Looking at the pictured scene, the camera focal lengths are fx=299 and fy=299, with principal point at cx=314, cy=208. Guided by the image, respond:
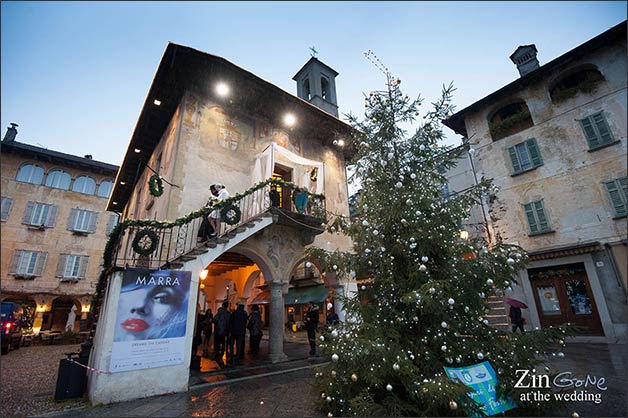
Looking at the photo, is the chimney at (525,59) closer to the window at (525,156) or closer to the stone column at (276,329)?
the window at (525,156)

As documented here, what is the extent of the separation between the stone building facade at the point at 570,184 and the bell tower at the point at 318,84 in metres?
9.02

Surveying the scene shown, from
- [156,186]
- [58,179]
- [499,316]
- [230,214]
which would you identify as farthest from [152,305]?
[58,179]

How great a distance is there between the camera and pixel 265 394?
6.09 m

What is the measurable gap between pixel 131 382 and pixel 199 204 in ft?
16.9

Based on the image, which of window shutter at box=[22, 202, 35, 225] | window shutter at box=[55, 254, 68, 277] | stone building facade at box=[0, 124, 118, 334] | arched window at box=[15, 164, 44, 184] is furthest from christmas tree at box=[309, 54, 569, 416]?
arched window at box=[15, 164, 44, 184]

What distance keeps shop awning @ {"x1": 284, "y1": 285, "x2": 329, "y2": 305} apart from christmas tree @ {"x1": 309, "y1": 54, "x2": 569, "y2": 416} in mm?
11839

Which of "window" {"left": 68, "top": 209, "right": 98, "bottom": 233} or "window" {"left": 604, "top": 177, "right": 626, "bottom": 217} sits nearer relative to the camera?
"window" {"left": 604, "top": 177, "right": 626, "bottom": 217}

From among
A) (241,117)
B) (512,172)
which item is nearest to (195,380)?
(241,117)

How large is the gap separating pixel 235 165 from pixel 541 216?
13662 mm

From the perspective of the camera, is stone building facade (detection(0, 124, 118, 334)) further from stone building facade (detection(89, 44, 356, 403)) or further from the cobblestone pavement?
stone building facade (detection(89, 44, 356, 403))

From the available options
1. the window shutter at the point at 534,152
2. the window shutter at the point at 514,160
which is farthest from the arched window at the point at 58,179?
the window shutter at the point at 534,152

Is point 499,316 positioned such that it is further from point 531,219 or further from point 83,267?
point 83,267

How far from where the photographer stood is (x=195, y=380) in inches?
289

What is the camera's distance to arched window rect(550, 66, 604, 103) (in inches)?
515
